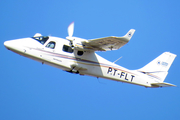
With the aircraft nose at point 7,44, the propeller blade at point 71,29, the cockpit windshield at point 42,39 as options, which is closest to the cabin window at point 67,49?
the propeller blade at point 71,29

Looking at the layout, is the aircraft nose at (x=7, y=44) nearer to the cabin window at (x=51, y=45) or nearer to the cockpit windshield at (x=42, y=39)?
the cockpit windshield at (x=42, y=39)

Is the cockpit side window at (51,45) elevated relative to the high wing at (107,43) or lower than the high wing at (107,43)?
lower

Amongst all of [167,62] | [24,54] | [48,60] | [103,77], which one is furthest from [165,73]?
[24,54]

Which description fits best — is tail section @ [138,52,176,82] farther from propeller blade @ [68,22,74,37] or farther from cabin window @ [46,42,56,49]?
cabin window @ [46,42,56,49]

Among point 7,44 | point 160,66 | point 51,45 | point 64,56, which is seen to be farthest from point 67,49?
point 160,66

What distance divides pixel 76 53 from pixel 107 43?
2303mm

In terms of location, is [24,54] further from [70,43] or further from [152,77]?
[152,77]

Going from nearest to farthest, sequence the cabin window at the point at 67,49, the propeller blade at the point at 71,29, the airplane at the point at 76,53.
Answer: the airplane at the point at 76,53, the cabin window at the point at 67,49, the propeller blade at the point at 71,29

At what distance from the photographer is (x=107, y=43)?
1711cm

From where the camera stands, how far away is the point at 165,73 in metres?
21.4

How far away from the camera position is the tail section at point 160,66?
833 inches

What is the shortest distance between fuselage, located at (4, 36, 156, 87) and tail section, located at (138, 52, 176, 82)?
9.99ft

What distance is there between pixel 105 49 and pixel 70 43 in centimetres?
254

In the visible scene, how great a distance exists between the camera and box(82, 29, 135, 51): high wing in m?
15.7
